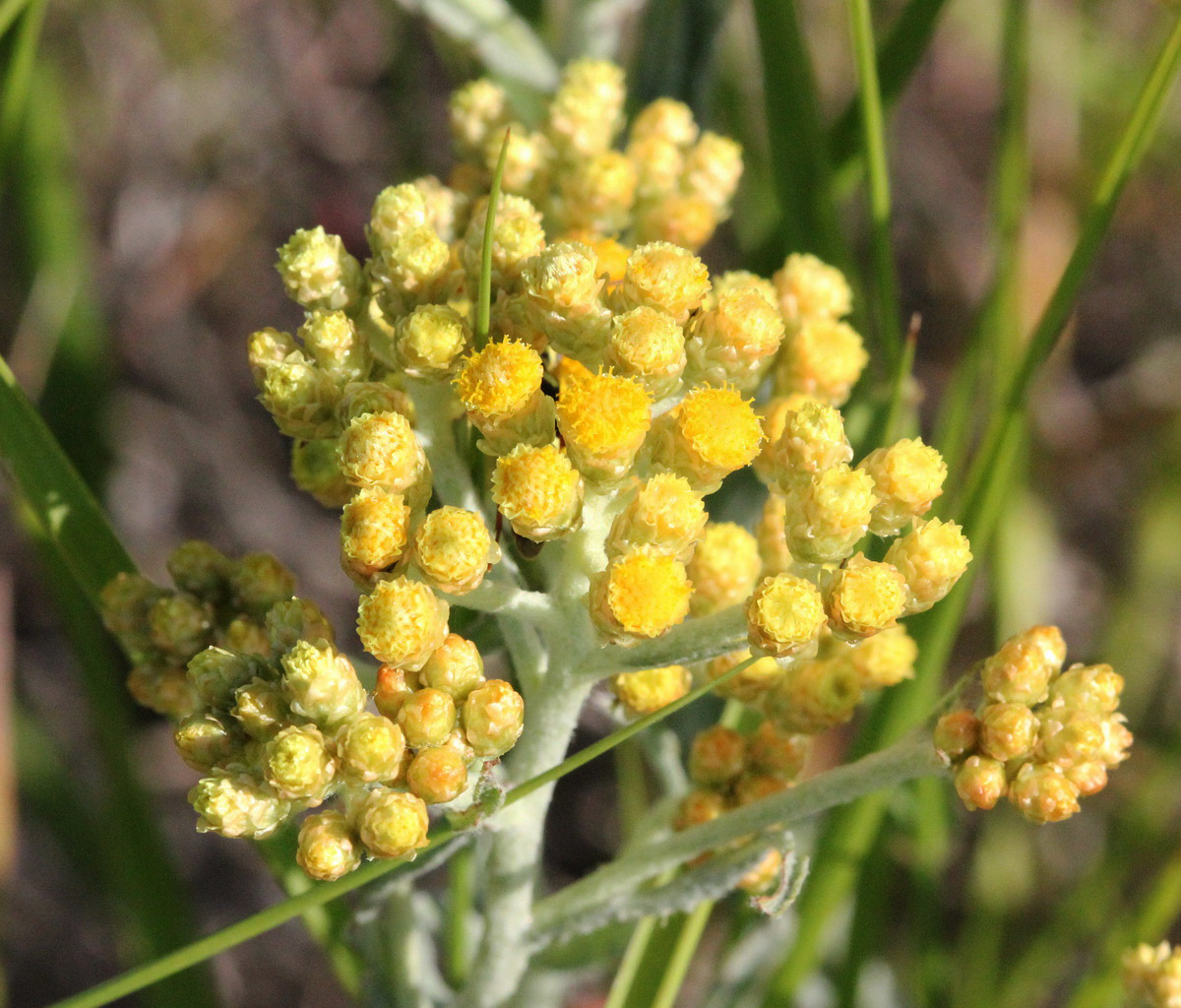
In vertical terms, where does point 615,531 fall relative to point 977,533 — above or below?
above

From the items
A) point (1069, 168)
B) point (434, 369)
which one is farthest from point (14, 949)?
point (1069, 168)

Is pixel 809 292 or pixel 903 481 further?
pixel 809 292

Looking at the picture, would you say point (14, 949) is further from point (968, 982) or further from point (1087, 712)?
point (1087, 712)

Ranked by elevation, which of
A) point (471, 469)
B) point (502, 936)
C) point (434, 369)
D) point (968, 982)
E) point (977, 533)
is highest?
point (434, 369)

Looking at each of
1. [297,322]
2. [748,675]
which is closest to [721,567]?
[748,675]

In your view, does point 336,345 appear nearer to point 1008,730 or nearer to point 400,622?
point 400,622

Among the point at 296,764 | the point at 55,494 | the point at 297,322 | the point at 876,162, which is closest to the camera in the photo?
the point at 296,764
